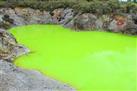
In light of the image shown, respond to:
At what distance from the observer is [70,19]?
2494cm

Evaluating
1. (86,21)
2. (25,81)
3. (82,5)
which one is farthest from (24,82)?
(82,5)

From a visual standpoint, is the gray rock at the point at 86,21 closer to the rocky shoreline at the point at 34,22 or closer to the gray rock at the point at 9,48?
the rocky shoreline at the point at 34,22

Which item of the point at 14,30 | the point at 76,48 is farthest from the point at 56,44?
the point at 14,30

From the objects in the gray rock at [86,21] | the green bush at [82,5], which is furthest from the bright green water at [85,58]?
the green bush at [82,5]

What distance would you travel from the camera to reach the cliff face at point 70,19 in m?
22.2

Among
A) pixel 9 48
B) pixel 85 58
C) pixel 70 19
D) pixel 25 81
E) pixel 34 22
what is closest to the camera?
pixel 25 81

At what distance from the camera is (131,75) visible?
40.9 ft

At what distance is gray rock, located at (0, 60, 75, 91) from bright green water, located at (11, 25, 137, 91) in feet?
2.20

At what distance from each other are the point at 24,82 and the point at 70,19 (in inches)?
569

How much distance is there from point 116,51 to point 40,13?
1227 centimetres

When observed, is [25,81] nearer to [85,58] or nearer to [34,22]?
[85,58]

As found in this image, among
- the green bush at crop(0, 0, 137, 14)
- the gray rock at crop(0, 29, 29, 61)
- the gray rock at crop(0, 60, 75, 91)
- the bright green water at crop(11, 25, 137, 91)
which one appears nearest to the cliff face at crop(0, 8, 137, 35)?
Result: the green bush at crop(0, 0, 137, 14)

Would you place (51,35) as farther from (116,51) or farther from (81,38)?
(116,51)

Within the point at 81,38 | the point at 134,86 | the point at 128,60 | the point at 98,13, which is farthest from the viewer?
the point at 98,13
